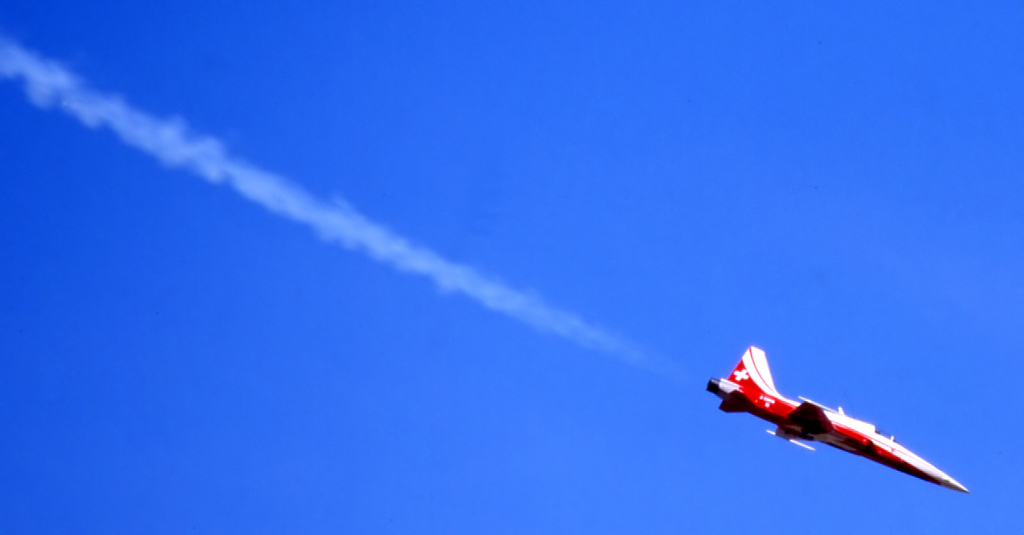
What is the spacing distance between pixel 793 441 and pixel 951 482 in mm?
7618

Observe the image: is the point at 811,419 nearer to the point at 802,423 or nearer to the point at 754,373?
the point at 802,423

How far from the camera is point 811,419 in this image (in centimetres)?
6028

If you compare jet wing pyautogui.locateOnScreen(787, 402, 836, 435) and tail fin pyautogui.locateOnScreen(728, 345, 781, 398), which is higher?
tail fin pyautogui.locateOnScreen(728, 345, 781, 398)

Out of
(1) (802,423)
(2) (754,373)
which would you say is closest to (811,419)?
(1) (802,423)

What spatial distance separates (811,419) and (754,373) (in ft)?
11.6

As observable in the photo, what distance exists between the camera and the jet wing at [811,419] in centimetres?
5959

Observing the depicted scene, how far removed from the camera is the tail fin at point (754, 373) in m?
61.3

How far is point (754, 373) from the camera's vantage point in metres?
62.2

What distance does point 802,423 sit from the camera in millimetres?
60875

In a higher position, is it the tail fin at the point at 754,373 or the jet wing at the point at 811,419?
the tail fin at the point at 754,373

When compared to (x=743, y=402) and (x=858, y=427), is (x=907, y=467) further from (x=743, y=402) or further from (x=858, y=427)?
(x=743, y=402)

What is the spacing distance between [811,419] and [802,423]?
0.71 metres

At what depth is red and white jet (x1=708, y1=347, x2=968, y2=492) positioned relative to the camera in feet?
199

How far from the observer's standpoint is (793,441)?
204 feet
